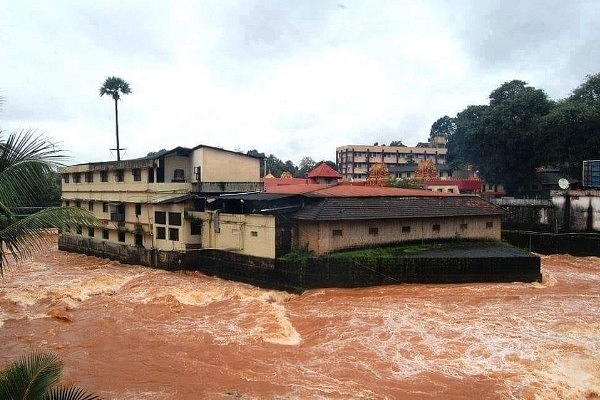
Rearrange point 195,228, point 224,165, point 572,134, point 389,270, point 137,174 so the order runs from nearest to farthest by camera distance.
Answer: point 389,270
point 195,228
point 224,165
point 137,174
point 572,134

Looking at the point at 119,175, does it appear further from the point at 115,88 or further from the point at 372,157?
the point at 372,157

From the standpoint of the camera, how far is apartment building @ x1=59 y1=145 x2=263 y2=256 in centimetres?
2334

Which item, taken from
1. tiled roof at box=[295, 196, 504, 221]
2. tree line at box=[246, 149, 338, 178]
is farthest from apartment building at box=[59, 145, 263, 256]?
tree line at box=[246, 149, 338, 178]

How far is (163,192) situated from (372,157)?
170ft

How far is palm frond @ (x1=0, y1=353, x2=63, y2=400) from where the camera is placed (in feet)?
12.0

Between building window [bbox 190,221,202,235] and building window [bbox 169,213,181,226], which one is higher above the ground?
building window [bbox 169,213,181,226]

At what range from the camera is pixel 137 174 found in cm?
2608

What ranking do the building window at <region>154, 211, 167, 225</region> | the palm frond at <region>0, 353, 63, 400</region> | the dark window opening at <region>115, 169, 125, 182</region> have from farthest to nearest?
the dark window opening at <region>115, 169, 125, 182</region>
the building window at <region>154, 211, 167, 225</region>
the palm frond at <region>0, 353, 63, 400</region>

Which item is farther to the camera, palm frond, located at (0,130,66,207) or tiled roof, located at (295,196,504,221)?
tiled roof, located at (295,196,504,221)

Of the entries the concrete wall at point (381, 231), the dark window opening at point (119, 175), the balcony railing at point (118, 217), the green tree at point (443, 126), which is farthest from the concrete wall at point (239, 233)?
the green tree at point (443, 126)

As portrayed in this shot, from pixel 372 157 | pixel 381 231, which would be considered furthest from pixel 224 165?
pixel 372 157

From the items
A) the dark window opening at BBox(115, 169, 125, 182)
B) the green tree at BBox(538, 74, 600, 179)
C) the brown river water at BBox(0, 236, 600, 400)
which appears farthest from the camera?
the green tree at BBox(538, 74, 600, 179)

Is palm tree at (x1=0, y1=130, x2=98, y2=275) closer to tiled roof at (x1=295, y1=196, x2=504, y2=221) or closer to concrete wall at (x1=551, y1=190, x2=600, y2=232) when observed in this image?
tiled roof at (x1=295, y1=196, x2=504, y2=221)

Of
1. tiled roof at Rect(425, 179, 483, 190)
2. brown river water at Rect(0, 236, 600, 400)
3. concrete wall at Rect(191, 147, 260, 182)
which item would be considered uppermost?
concrete wall at Rect(191, 147, 260, 182)
